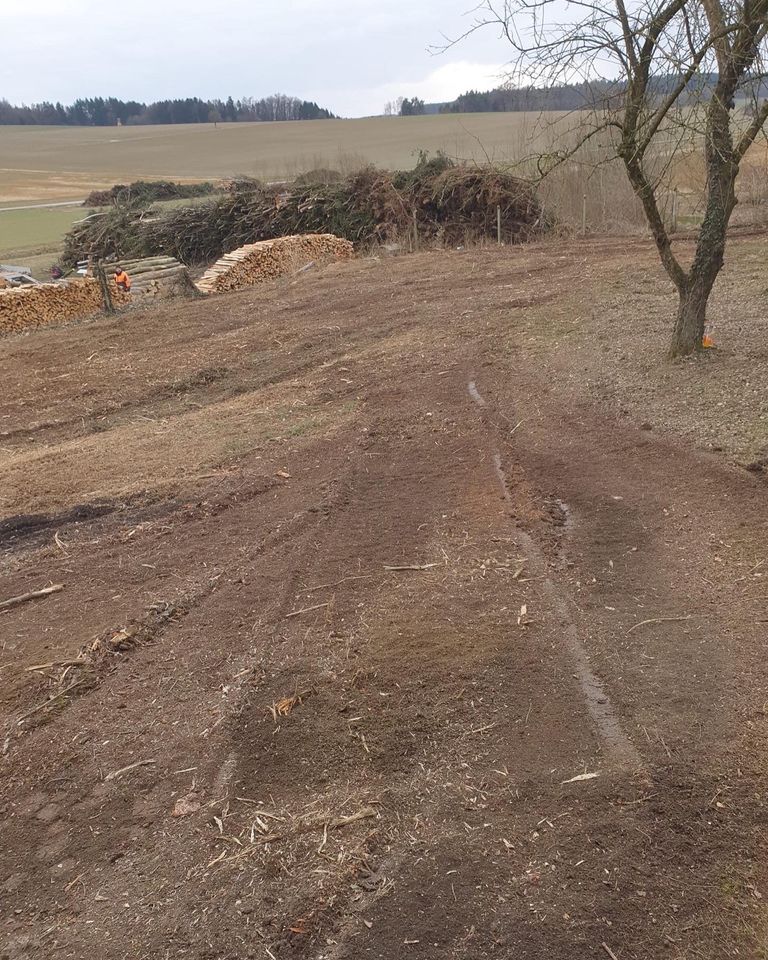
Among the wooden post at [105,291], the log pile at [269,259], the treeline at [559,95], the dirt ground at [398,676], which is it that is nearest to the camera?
the dirt ground at [398,676]

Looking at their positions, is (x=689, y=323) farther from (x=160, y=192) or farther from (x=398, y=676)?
(x=160, y=192)

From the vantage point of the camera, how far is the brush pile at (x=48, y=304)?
1436 centimetres

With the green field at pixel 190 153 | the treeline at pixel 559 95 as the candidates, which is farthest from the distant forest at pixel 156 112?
the treeline at pixel 559 95

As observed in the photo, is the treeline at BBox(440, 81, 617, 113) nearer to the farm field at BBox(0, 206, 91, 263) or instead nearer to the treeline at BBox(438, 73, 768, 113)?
the treeline at BBox(438, 73, 768, 113)

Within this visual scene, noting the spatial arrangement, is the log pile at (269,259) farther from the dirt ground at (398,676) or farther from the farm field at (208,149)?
the farm field at (208,149)

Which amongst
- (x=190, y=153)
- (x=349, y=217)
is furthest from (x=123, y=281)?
(x=190, y=153)

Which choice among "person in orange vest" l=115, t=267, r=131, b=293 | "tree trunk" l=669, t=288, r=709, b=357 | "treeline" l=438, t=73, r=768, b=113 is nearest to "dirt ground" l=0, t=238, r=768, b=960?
"tree trunk" l=669, t=288, r=709, b=357

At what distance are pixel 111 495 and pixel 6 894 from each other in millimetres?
3982

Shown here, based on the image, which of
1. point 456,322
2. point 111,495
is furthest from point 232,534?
point 456,322

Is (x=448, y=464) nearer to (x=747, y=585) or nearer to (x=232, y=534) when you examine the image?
(x=232, y=534)

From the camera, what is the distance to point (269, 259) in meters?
19.1

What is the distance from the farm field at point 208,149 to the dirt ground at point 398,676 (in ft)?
109

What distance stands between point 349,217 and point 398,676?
72.5ft

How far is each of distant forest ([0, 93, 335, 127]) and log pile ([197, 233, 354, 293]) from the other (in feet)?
360
